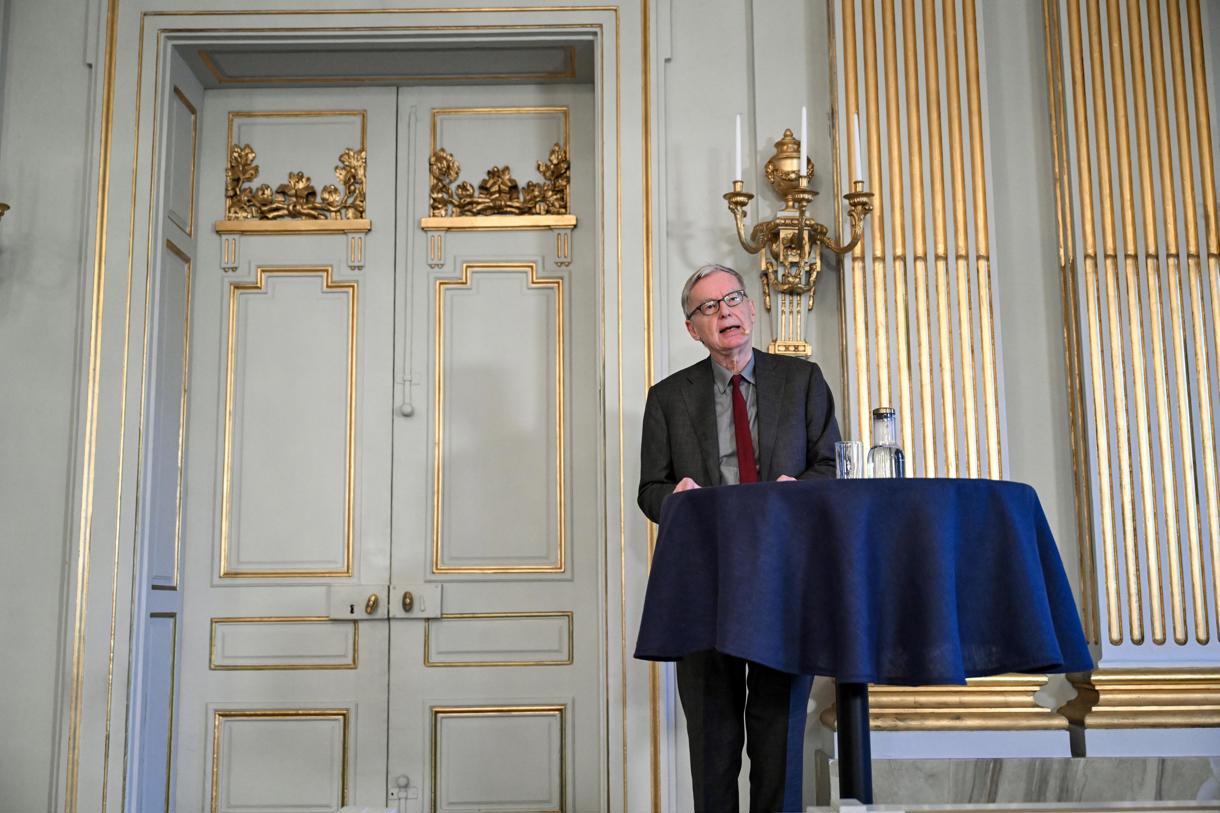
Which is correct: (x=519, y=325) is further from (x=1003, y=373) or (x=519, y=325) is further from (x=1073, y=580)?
(x=1073, y=580)

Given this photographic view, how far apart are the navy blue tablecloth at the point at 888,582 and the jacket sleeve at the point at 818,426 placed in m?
0.82

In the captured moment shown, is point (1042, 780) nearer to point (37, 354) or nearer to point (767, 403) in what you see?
point (767, 403)

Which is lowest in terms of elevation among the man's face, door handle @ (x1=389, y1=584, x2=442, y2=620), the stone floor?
the stone floor

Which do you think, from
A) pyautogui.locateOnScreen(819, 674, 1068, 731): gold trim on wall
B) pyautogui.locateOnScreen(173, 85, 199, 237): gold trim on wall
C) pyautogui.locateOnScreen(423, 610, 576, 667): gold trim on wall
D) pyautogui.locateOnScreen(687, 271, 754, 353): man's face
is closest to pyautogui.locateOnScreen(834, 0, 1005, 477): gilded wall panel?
pyautogui.locateOnScreen(819, 674, 1068, 731): gold trim on wall

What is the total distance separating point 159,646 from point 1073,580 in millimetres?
2934

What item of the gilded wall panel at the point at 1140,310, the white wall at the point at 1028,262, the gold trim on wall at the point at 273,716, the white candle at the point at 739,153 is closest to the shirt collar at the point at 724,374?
the white candle at the point at 739,153

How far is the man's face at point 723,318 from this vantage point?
3.02m

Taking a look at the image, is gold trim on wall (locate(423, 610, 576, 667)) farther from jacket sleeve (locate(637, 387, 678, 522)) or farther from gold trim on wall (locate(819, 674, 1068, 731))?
jacket sleeve (locate(637, 387, 678, 522))

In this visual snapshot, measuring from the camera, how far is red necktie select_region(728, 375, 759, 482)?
2.95 m

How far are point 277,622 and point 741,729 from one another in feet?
6.77

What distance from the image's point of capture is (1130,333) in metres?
3.78

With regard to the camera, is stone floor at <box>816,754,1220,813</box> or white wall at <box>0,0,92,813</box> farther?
white wall at <box>0,0,92,813</box>

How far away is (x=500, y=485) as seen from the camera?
426cm

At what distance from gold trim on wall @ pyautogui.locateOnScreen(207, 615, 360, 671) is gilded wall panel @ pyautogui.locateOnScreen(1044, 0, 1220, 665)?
93.3 inches
